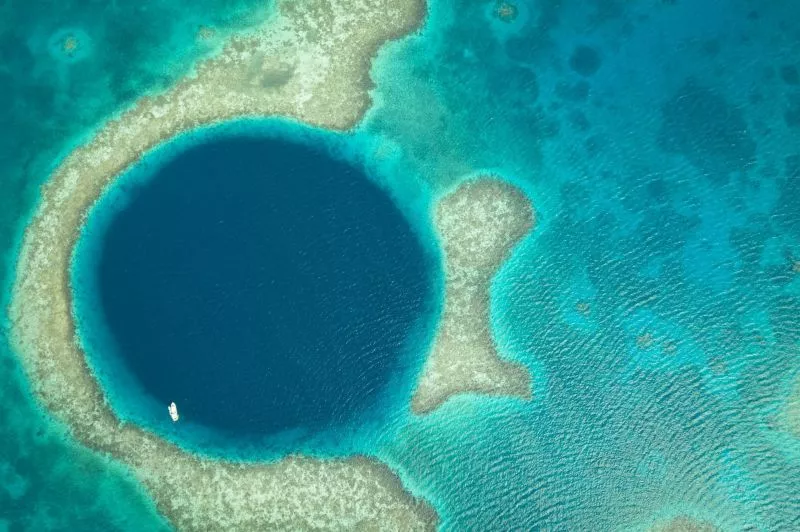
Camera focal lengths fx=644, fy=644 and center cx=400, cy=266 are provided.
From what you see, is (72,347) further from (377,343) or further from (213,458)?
(377,343)

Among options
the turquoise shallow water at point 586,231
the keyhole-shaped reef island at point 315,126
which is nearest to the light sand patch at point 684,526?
the turquoise shallow water at point 586,231

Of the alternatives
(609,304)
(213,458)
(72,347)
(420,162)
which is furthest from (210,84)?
(609,304)

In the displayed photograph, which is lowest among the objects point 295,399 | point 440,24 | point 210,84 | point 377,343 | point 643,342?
point 295,399

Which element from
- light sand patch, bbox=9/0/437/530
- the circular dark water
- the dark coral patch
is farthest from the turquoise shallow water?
the circular dark water

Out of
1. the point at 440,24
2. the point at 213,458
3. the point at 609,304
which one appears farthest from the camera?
the point at 440,24

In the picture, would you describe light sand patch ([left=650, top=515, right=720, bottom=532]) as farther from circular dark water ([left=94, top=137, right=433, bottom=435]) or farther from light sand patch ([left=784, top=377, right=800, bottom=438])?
circular dark water ([left=94, top=137, right=433, bottom=435])

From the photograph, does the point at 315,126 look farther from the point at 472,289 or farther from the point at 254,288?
the point at 472,289

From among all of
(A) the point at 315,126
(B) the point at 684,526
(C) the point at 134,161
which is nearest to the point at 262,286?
(A) the point at 315,126

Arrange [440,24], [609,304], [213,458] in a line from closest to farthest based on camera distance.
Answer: [213,458] < [609,304] < [440,24]
